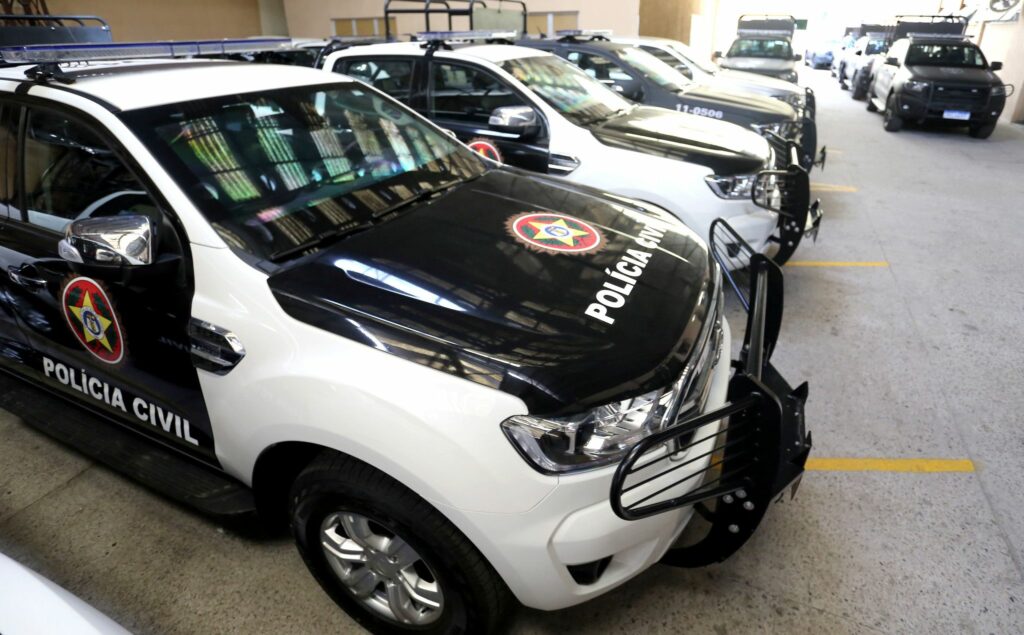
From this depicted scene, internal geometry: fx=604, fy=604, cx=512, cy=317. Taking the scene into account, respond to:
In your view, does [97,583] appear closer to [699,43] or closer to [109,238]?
[109,238]

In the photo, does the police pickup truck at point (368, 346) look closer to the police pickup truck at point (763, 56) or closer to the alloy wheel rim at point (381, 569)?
the alloy wheel rim at point (381, 569)

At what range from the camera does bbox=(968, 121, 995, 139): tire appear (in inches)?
368

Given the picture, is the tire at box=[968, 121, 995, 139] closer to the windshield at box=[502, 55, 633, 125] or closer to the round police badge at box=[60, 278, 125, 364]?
the windshield at box=[502, 55, 633, 125]

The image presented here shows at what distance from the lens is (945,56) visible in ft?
32.4

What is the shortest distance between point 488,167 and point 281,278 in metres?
1.34

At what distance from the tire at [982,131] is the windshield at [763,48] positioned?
3514 mm

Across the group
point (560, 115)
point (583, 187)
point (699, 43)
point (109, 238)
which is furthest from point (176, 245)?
point (699, 43)

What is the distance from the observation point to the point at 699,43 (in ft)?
61.7

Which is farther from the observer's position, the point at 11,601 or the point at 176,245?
the point at 176,245

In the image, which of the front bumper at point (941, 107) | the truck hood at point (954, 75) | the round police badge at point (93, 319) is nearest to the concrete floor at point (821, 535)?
the round police badge at point (93, 319)

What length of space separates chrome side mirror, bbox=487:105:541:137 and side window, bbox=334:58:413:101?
2.73ft

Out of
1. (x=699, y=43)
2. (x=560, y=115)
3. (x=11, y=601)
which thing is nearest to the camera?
(x=11, y=601)

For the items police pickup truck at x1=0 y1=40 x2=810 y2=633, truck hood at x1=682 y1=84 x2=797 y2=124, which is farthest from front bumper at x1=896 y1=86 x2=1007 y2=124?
police pickup truck at x1=0 y1=40 x2=810 y2=633

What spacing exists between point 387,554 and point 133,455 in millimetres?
1104
